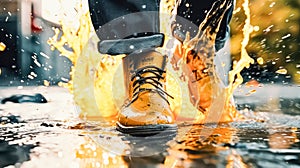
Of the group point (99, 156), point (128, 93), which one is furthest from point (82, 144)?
point (128, 93)

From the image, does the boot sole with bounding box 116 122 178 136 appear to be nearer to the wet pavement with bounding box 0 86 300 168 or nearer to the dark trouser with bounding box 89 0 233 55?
the wet pavement with bounding box 0 86 300 168

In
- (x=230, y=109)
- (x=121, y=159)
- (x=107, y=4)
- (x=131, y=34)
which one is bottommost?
(x=121, y=159)

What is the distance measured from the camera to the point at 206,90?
4.42ft

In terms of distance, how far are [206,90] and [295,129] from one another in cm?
31

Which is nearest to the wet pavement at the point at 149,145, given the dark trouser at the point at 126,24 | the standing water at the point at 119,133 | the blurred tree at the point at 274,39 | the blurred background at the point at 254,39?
the standing water at the point at 119,133

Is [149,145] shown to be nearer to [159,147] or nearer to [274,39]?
[159,147]

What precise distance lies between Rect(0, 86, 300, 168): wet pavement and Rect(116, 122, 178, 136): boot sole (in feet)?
0.05

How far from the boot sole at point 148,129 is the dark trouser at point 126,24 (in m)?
0.23

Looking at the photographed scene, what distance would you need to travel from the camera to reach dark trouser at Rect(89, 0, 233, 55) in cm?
117

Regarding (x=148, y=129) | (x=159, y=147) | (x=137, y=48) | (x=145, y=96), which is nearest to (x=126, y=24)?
(x=137, y=48)

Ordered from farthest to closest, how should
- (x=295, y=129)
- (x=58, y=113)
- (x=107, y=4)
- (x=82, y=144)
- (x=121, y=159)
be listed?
(x=58, y=113) → (x=107, y=4) → (x=295, y=129) → (x=82, y=144) → (x=121, y=159)

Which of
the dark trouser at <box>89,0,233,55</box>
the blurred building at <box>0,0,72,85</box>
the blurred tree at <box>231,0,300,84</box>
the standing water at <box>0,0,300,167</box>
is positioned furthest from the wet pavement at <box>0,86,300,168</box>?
the blurred building at <box>0,0,72,85</box>

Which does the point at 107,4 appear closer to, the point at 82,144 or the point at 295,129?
the point at 82,144

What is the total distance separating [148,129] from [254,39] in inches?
128
